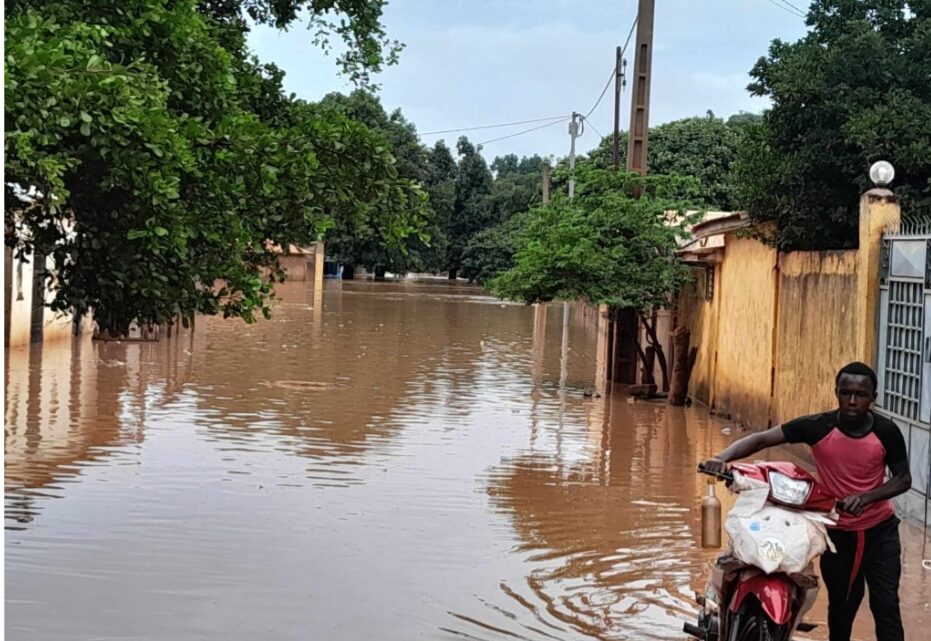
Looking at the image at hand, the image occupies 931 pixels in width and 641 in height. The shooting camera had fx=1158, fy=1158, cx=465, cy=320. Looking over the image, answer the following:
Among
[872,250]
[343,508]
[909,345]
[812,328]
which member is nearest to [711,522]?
[343,508]

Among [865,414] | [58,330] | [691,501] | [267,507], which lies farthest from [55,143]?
[58,330]

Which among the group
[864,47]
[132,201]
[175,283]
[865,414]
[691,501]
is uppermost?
[864,47]

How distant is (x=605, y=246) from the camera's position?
59.4 ft

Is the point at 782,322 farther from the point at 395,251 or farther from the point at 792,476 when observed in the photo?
the point at 395,251

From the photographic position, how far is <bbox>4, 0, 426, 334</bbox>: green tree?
550 cm

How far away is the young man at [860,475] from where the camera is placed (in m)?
5.06

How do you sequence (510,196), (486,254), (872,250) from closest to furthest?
(872,250) → (486,254) → (510,196)

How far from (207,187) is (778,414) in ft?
30.5

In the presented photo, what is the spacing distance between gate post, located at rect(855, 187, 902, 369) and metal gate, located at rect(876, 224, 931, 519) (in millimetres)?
82

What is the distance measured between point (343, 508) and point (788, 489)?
17.3 feet

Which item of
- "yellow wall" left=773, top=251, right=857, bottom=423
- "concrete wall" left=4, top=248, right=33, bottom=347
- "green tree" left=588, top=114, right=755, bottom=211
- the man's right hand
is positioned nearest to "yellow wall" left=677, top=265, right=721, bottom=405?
"yellow wall" left=773, top=251, right=857, bottom=423

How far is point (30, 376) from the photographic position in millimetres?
18219

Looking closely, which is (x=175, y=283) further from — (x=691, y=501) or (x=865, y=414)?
(x=691, y=501)

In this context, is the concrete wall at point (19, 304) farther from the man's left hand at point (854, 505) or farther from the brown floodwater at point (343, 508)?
the man's left hand at point (854, 505)
